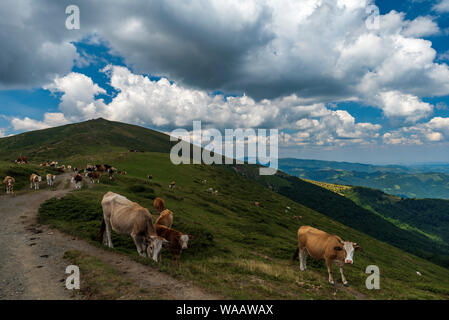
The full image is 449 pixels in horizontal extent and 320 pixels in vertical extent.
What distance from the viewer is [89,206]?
73.3 feet

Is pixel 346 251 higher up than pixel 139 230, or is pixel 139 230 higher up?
pixel 139 230

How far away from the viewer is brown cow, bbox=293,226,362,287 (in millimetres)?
13037

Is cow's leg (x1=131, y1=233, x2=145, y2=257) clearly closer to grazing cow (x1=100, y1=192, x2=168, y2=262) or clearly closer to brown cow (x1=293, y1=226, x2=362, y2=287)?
grazing cow (x1=100, y1=192, x2=168, y2=262)

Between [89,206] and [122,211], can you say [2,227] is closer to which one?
[89,206]

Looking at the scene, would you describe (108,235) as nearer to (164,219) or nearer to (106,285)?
(164,219)

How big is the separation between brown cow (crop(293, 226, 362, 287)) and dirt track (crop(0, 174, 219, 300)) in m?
8.02

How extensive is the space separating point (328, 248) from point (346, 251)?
1.06 metres

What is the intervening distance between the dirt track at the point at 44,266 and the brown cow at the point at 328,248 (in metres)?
8.02

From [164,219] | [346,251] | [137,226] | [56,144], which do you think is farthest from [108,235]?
[56,144]

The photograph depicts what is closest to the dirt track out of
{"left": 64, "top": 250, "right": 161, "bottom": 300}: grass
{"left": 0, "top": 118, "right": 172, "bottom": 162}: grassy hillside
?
{"left": 64, "top": 250, "right": 161, "bottom": 300}: grass

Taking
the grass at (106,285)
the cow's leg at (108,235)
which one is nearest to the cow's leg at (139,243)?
the grass at (106,285)

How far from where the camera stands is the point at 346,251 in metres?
13.0

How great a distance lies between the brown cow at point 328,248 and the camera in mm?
13037
